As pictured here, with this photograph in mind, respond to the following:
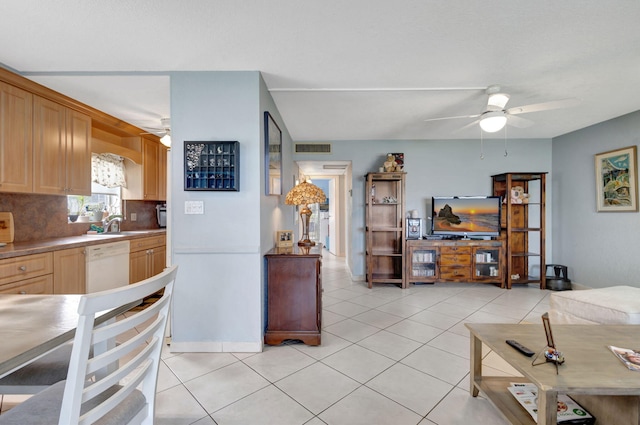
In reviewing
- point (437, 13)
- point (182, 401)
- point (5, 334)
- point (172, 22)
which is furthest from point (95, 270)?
point (437, 13)

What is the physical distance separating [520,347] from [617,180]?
149 inches

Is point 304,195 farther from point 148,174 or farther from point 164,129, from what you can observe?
point 148,174

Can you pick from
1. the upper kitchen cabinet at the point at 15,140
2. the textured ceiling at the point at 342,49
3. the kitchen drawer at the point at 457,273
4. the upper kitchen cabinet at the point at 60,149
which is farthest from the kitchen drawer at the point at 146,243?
the kitchen drawer at the point at 457,273

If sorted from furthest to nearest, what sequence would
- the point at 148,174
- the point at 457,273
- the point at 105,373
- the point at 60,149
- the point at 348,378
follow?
the point at 457,273 < the point at 148,174 < the point at 60,149 < the point at 348,378 < the point at 105,373

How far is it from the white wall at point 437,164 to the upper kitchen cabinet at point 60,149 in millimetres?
2897

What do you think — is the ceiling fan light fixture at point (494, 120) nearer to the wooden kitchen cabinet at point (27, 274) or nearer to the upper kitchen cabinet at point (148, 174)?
the wooden kitchen cabinet at point (27, 274)

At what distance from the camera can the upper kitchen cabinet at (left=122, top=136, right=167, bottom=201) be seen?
4.04m

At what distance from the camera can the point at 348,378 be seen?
1978 millimetres

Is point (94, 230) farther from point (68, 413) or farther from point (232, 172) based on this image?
point (68, 413)

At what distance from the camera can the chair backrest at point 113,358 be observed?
28.3 inches

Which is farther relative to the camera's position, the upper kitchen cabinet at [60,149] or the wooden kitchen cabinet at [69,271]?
the upper kitchen cabinet at [60,149]

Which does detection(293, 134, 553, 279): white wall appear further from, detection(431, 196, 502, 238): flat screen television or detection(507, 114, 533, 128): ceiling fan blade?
detection(507, 114, 533, 128): ceiling fan blade

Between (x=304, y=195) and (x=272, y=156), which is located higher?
(x=272, y=156)

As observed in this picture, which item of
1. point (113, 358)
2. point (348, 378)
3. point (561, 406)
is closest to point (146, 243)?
point (348, 378)
